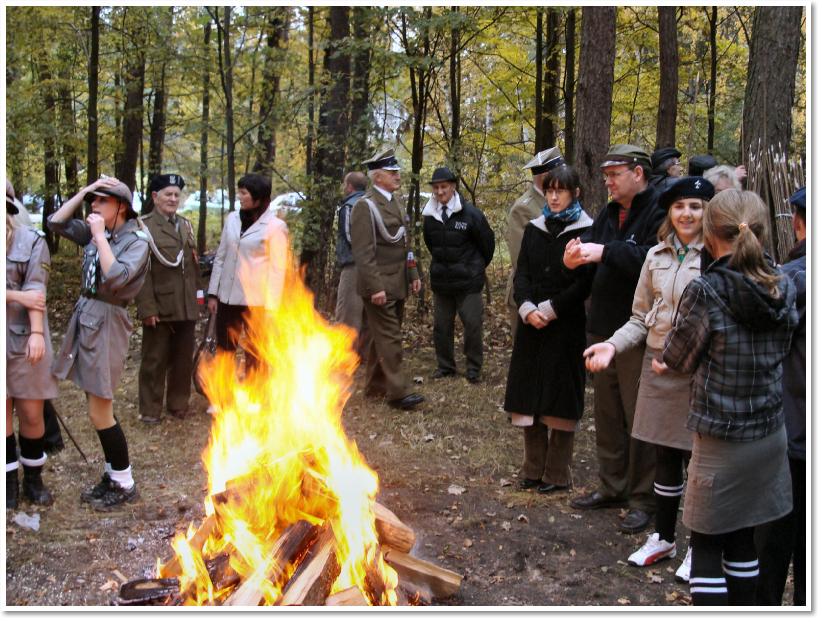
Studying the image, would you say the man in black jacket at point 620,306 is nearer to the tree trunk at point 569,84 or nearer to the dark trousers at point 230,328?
the dark trousers at point 230,328

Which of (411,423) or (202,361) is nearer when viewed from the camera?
(411,423)

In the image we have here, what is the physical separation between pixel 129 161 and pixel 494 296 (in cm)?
783

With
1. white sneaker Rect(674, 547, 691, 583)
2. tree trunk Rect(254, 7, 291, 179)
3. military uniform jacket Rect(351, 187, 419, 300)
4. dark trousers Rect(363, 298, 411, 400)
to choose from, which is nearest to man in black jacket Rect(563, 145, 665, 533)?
white sneaker Rect(674, 547, 691, 583)

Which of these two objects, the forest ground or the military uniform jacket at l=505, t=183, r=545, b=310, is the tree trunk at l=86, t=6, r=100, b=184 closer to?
the forest ground

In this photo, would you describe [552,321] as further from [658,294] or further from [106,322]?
[106,322]

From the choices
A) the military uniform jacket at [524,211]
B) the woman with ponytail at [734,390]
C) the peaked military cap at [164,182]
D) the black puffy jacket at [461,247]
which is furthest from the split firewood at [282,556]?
the black puffy jacket at [461,247]

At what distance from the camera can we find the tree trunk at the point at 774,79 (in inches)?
303

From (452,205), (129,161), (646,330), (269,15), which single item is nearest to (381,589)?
(646,330)

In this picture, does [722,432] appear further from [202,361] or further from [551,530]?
[202,361]

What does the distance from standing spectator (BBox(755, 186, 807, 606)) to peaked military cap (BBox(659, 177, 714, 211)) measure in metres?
0.90

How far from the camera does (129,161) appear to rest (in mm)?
15305

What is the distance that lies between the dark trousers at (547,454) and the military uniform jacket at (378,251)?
8.84ft

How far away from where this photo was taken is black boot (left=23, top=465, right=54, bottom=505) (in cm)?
552

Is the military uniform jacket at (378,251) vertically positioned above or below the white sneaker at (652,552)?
above
